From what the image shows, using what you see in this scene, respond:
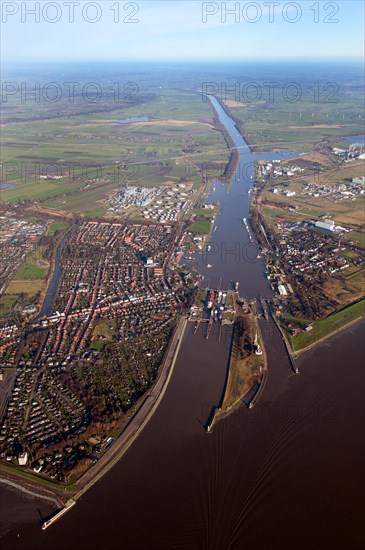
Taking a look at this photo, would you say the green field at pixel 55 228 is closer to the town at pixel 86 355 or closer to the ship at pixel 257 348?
the town at pixel 86 355

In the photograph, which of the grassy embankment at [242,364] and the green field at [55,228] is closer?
the grassy embankment at [242,364]

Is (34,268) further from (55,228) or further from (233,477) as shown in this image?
(233,477)

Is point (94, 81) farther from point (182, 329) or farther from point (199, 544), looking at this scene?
point (199, 544)

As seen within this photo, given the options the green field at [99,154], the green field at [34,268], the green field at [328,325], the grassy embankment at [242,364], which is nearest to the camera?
the grassy embankment at [242,364]

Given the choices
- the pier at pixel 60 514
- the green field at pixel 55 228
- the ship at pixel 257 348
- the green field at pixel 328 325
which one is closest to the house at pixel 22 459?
the pier at pixel 60 514

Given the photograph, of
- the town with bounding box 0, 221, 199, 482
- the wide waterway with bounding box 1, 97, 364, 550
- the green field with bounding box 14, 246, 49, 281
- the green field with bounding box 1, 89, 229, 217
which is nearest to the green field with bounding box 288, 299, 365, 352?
the wide waterway with bounding box 1, 97, 364, 550

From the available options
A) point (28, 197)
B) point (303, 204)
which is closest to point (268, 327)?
point (303, 204)

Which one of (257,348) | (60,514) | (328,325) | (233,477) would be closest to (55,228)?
(257,348)

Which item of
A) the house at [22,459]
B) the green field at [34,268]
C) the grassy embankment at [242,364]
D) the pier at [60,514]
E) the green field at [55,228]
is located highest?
the green field at [55,228]

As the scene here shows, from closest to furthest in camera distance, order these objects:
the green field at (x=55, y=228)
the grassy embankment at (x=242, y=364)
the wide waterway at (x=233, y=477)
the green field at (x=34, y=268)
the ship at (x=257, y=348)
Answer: the wide waterway at (x=233, y=477), the grassy embankment at (x=242, y=364), the ship at (x=257, y=348), the green field at (x=34, y=268), the green field at (x=55, y=228)

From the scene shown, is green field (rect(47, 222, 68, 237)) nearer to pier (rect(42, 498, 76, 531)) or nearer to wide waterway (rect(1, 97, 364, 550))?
wide waterway (rect(1, 97, 364, 550))
